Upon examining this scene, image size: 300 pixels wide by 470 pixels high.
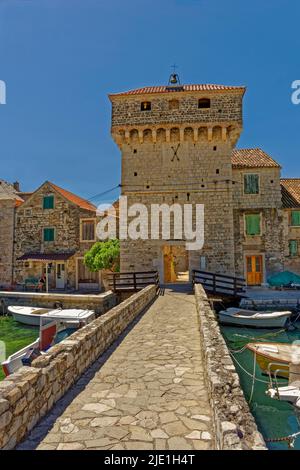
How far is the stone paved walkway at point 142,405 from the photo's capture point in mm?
3295

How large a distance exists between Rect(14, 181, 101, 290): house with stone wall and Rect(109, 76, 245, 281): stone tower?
20.5ft

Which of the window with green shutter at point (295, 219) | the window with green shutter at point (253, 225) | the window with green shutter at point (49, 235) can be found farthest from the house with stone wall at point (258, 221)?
the window with green shutter at point (49, 235)

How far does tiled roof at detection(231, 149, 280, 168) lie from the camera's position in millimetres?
21734

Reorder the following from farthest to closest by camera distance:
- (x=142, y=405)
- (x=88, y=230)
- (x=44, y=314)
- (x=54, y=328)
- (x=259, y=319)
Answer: (x=88, y=230) < (x=44, y=314) < (x=259, y=319) < (x=54, y=328) < (x=142, y=405)

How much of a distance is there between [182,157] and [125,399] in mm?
16985

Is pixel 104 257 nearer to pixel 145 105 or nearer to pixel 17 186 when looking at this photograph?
pixel 145 105

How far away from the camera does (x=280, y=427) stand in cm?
657

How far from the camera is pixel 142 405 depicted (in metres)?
4.14

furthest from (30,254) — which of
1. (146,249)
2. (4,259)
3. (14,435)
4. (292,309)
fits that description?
(14,435)

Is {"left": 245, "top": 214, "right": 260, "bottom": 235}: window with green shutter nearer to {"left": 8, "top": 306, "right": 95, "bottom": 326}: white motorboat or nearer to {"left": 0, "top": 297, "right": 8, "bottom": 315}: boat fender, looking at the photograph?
{"left": 8, "top": 306, "right": 95, "bottom": 326}: white motorboat

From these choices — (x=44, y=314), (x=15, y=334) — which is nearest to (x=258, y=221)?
(x=44, y=314)

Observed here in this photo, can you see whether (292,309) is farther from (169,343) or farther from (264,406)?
(169,343)

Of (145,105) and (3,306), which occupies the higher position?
(145,105)
